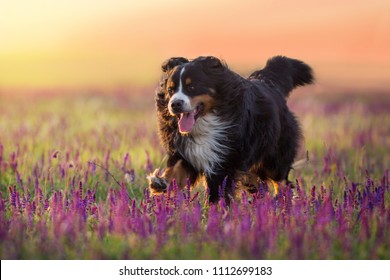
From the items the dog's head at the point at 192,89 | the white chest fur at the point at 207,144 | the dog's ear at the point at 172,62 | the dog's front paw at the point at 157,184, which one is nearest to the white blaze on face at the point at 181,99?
the dog's head at the point at 192,89

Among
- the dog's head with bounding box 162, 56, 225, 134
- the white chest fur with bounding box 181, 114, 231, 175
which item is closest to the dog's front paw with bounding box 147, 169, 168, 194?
the white chest fur with bounding box 181, 114, 231, 175

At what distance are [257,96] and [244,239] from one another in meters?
2.38

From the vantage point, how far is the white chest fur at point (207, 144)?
6.26m

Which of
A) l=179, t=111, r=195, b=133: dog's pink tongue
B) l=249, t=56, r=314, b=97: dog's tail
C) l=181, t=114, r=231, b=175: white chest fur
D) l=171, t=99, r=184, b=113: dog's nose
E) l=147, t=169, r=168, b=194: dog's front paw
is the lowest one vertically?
l=147, t=169, r=168, b=194: dog's front paw

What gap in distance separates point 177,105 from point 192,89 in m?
0.29

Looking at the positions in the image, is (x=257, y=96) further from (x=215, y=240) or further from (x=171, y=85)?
(x=215, y=240)

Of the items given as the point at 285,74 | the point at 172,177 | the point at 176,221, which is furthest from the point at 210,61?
the point at 176,221

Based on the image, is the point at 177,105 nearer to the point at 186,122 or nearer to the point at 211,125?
the point at 186,122

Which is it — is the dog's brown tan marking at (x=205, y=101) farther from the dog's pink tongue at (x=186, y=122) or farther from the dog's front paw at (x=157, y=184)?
the dog's front paw at (x=157, y=184)

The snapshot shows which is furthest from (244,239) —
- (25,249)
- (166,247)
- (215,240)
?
(25,249)

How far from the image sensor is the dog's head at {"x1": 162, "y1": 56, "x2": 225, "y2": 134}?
594 centimetres

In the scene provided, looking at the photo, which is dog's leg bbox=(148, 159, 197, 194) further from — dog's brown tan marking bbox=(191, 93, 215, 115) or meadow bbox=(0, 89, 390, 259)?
dog's brown tan marking bbox=(191, 93, 215, 115)

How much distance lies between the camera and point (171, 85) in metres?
6.11

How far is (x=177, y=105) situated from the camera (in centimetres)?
586
